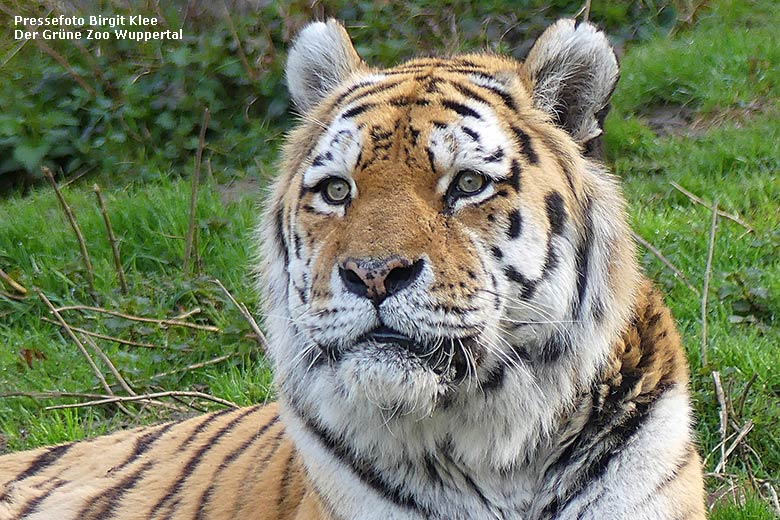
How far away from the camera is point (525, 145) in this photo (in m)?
2.54

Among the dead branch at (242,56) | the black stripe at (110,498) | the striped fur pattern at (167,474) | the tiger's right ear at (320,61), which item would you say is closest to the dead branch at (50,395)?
the striped fur pattern at (167,474)

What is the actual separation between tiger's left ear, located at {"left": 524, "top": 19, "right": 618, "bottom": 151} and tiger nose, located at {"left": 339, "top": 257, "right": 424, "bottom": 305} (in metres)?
0.72

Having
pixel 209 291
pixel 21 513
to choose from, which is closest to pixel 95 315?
pixel 209 291

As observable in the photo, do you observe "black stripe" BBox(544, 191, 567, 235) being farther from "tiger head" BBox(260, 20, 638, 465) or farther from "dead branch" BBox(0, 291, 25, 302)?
"dead branch" BBox(0, 291, 25, 302)

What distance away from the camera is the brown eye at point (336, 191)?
8.25 feet

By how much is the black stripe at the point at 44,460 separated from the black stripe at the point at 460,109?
194cm

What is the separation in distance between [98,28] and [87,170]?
1.11 m

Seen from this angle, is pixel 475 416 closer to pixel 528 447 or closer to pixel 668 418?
pixel 528 447

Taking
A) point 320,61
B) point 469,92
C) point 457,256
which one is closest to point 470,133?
point 469,92

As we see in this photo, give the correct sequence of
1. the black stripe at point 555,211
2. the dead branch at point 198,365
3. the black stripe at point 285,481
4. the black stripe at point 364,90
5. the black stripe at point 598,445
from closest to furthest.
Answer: the black stripe at point 598,445
the black stripe at point 555,211
the black stripe at point 364,90
the black stripe at point 285,481
the dead branch at point 198,365

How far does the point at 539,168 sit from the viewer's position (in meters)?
2.50

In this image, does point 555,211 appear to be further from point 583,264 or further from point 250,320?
point 250,320

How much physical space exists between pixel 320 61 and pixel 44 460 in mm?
1718

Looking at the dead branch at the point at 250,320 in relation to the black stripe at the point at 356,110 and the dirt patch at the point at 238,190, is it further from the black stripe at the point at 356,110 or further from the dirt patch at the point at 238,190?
the black stripe at the point at 356,110
